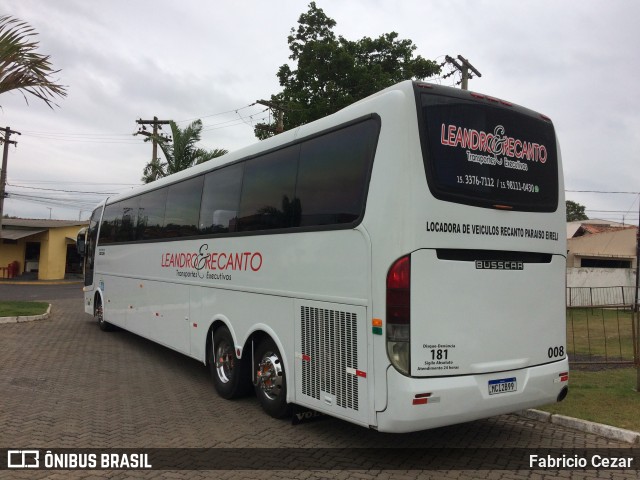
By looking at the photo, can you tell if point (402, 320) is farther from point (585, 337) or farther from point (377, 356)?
point (585, 337)

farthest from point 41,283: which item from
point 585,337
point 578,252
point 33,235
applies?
point 578,252

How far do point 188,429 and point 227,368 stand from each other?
1.41 metres

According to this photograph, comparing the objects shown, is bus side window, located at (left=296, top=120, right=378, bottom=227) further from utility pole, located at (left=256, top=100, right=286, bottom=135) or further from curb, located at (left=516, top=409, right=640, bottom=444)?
utility pole, located at (left=256, top=100, right=286, bottom=135)

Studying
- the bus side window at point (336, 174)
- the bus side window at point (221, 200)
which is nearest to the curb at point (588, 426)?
the bus side window at point (336, 174)

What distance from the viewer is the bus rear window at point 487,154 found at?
15.4 ft

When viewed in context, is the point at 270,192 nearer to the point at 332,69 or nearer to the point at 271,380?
the point at 271,380

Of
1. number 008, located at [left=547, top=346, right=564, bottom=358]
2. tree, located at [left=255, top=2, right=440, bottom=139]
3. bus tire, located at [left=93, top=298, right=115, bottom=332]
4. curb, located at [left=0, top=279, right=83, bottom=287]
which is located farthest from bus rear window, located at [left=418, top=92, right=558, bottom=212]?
curb, located at [left=0, top=279, right=83, bottom=287]

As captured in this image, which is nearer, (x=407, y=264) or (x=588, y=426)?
(x=407, y=264)

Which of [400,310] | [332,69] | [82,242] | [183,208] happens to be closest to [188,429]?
[400,310]

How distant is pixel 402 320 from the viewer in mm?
4395

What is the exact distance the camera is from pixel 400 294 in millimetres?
4395

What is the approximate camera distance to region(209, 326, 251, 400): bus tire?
6.77 m

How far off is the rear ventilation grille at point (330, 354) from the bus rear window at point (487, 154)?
1504 millimetres

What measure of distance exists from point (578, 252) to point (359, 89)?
56.8 ft
